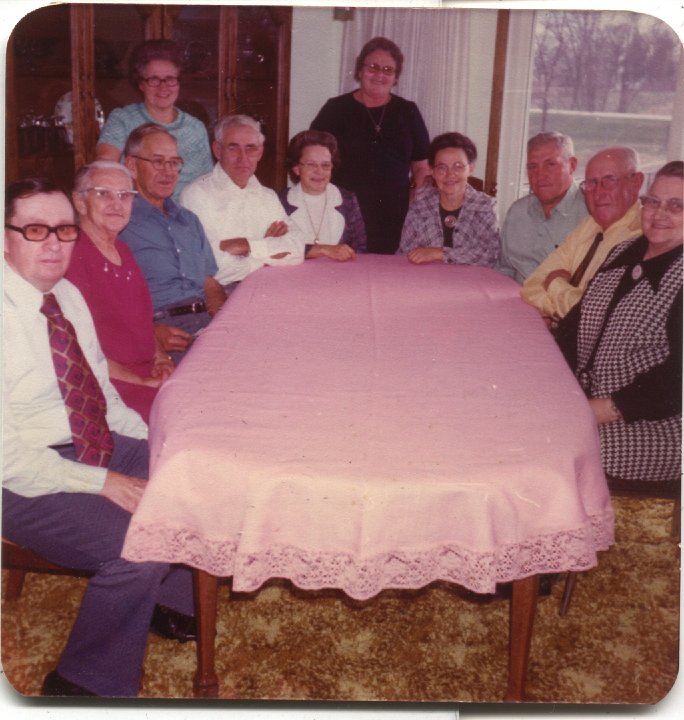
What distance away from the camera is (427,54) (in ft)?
7.48

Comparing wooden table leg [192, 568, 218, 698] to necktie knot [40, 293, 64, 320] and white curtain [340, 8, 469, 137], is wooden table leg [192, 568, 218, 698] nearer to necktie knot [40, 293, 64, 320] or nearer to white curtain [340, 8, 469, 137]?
necktie knot [40, 293, 64, 320]

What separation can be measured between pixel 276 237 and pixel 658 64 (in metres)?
1.54

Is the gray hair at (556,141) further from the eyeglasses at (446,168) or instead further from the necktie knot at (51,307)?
the necktie knot at (51,307)

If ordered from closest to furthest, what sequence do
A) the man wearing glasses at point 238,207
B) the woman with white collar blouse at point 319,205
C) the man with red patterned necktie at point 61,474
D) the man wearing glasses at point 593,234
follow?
the man with red patterned necktie at point 61,474 → the man wearing glasses at point 593,234 → the man wearing glasses at point 238,207 → the woman with white collar blouse at point 319,205

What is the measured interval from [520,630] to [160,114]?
6.12 feet

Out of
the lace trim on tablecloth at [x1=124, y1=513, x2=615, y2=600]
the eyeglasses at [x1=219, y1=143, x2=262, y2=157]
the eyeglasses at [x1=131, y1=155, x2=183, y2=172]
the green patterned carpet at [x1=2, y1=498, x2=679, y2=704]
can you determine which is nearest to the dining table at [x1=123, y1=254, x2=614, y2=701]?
the lace trim on tablecloth at [x1=124, y1=513, x2=615, y2=600]

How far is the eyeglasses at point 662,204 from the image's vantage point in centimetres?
192

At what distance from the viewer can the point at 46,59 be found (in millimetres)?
2141

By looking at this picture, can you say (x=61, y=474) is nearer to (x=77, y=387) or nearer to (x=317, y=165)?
(x=77, y=387)

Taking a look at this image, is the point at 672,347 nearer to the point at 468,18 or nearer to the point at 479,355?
the point at 479,355

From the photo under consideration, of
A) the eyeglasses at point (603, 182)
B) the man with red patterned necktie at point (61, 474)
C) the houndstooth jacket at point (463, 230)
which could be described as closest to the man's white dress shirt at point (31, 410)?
the man with red patterned necktie at point (61, 474)

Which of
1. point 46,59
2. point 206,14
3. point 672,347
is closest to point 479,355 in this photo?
point 672,347

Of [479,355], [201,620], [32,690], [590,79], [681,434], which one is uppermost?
[590,79]

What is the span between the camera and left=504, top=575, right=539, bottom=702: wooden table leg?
1.63 m
